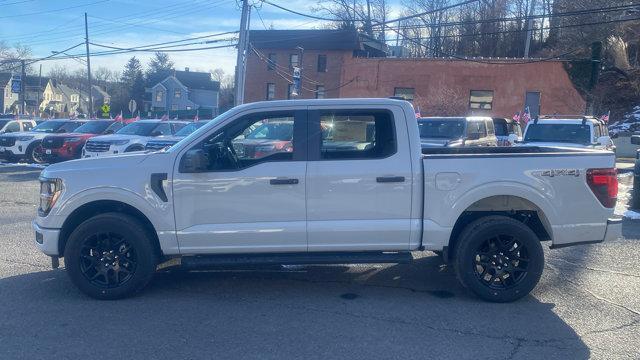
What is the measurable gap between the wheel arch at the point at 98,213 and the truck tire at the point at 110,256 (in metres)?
0.08

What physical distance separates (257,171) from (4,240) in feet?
15.6

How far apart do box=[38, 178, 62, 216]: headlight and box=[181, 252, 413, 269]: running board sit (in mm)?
1396

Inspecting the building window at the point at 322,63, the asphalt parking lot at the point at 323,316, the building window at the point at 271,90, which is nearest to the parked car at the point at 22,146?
the asphalt parking lot at the point at 323,316

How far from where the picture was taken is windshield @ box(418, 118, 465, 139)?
16.2 m

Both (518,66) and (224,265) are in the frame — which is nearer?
(224,265)

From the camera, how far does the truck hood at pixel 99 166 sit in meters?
5.88

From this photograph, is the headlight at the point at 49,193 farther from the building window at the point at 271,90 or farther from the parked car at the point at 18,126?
the building window at the point at 271,90

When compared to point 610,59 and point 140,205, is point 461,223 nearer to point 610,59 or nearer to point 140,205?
point 140,205

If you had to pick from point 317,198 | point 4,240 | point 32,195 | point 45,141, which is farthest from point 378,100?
point 45,141

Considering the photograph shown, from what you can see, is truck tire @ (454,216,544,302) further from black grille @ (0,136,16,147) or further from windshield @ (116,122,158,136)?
black grille @ (0,136,16,147)

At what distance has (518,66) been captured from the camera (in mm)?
38500

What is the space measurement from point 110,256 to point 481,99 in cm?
3688

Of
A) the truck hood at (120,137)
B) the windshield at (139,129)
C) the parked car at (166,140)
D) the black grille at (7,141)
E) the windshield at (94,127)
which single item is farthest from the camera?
the windshield at (94,127)

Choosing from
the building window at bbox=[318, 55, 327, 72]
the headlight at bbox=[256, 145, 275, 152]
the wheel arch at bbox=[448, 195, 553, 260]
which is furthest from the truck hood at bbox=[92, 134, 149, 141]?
the building window at bbox=[318, 55, 327, 72]
